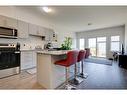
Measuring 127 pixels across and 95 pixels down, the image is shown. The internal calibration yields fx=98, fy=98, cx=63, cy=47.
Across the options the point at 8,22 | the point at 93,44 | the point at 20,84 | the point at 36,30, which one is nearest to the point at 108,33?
the point at 93,44

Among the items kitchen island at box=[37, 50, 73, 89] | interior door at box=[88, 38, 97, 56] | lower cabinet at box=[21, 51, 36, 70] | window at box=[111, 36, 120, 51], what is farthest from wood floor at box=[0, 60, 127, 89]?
interior door at box=[88, 38, 97, 56]

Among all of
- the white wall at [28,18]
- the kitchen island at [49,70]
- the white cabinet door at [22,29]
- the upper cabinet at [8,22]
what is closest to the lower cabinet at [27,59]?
the white wall at [28,18]

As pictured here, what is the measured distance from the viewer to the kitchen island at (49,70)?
7.89 ft

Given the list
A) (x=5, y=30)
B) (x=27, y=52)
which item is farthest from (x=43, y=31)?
(x=5, y=30)

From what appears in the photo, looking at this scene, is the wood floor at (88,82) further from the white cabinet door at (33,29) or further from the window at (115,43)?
the window at (115,43)

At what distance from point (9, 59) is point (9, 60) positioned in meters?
0.04

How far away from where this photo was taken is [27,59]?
4.36 metres

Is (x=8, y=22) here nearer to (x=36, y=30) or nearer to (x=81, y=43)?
(x=36, y=30)

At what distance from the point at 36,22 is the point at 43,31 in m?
0.60

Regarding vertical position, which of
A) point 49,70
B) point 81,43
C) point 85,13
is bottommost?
point 49,70

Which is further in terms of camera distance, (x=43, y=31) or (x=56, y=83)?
(x=43, y=31)

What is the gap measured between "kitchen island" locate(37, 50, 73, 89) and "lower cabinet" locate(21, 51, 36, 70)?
1.71m
